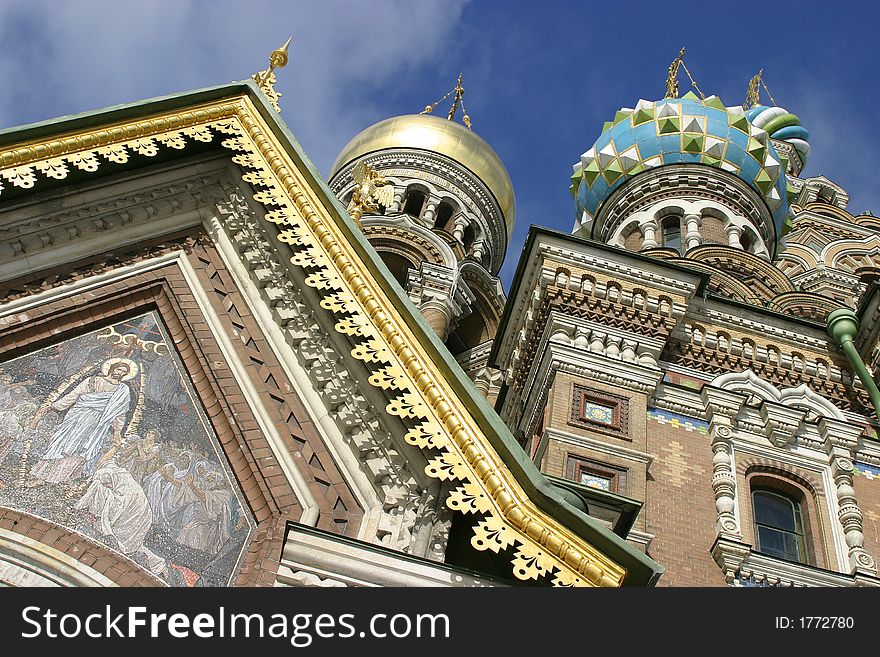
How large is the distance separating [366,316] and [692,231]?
615 inches

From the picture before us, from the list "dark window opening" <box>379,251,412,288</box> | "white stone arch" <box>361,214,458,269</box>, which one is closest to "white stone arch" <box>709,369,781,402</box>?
"white stone arch" <box>361,214,458,269</box>

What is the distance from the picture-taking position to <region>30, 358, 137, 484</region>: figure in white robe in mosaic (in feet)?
15.4

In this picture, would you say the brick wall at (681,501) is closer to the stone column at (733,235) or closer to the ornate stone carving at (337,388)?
the ornate stone carving at (337,388)

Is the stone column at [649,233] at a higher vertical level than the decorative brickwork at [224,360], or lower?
higher

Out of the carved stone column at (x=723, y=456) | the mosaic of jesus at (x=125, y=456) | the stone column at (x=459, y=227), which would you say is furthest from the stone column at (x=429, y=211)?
the mosaic of jesus at (x=125, y=456)

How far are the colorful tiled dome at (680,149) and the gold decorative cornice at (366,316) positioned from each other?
16104 millimetres

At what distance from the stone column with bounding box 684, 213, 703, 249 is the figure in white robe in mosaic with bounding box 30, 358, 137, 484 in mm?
15132

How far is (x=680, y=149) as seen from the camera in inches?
859

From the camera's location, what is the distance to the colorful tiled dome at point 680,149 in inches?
861

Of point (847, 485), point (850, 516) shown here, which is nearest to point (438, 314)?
point (847, 485)

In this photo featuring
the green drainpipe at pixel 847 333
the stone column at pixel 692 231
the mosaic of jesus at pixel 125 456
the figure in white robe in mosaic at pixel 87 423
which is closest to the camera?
the mosaic of jesus at pixel 125 456

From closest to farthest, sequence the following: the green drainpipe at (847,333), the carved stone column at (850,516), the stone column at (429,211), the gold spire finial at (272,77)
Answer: the gold spire finial at (272,77) < the carved stone column at (850,516) < the green drainpipe at (847,333) < the stone column at (429,211)

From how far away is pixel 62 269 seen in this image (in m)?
5.68

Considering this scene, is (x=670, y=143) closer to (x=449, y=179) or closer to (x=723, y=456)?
(x=449, y=179)
